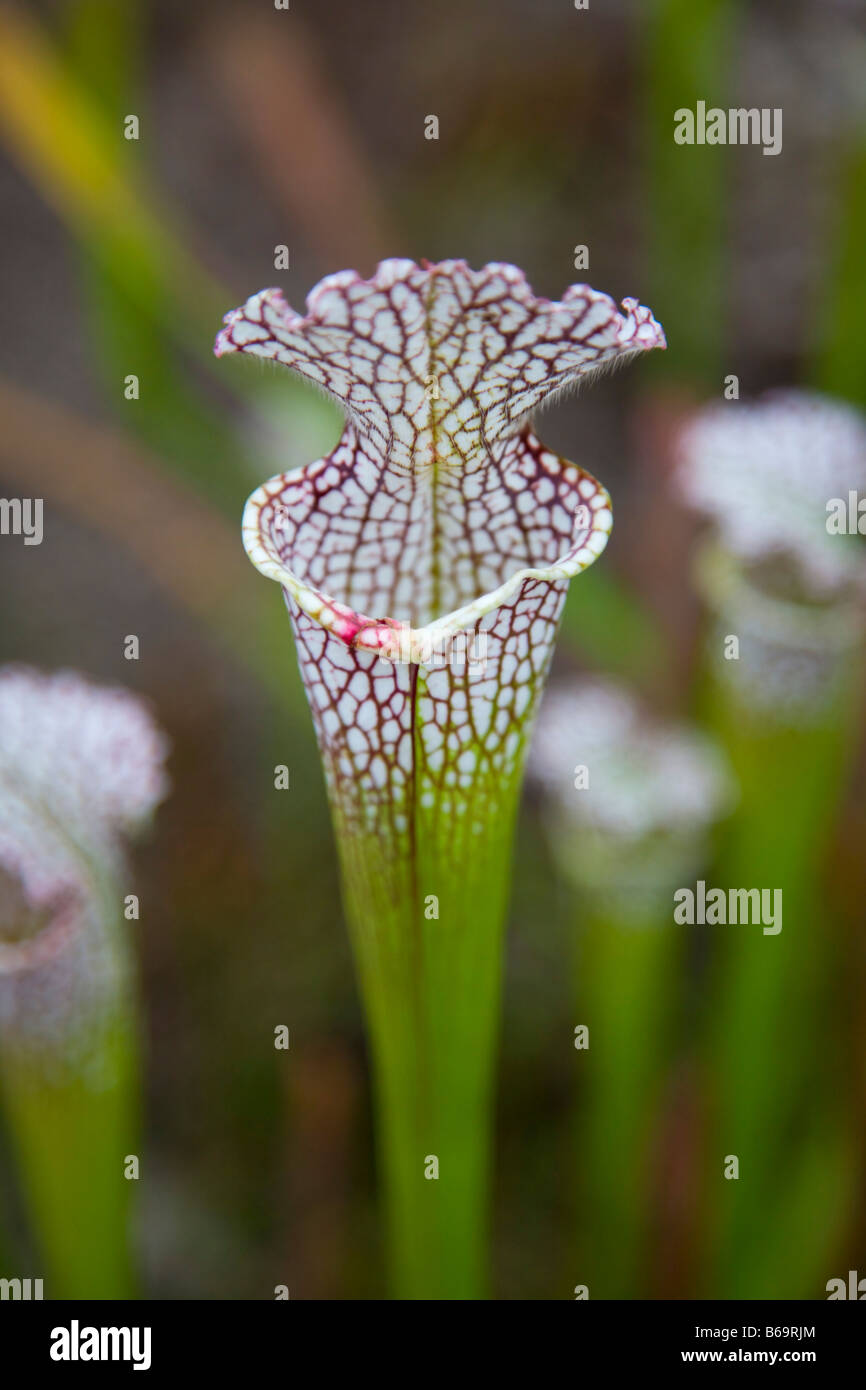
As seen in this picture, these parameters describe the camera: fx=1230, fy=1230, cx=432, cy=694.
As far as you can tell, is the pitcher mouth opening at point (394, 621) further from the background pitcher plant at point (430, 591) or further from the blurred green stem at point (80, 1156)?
the blurred green stem at point (80, 1156)

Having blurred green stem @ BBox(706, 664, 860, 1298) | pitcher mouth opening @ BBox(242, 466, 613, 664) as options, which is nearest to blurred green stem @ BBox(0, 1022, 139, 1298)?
pitcher mouth opening @ BBox(242, 466, 613, 664)

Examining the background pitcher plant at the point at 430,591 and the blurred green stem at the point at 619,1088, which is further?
the blurred green stem at the point at 619,1088

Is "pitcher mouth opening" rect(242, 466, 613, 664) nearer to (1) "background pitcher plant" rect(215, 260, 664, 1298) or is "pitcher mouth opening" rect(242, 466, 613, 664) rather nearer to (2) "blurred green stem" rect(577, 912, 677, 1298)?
(1) "background pitcher plant" rect(215, 260, 664, 1298)

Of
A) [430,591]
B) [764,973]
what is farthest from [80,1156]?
[764,973]

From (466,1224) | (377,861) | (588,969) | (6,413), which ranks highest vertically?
(6,413)

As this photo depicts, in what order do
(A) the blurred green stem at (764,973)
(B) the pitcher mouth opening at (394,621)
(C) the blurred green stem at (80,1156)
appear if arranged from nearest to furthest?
1. (B) the pitcher mouth opening at (394,621)
2. (C) the blurred green stem at (80,1156)
3. (A) the blurred green stem at (764,973)

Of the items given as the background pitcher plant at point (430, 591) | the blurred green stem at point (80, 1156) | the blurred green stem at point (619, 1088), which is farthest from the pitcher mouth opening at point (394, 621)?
the blurred green stem at point (619, 1088)
